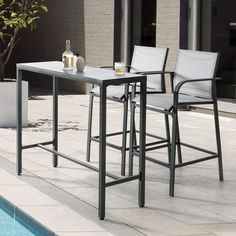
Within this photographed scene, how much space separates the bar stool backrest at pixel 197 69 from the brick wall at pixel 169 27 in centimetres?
430

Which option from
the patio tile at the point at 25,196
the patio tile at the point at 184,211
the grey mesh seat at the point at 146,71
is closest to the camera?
the patio tile at the point at 184,211

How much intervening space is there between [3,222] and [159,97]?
144 centimetres

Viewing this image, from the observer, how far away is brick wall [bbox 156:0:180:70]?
9430 millimetres

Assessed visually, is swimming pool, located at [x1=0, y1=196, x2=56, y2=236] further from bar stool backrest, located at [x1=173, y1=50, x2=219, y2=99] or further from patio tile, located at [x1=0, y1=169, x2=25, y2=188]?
bar stool backrest, located at [x1=173, y1=50, x2=219, y2=99]

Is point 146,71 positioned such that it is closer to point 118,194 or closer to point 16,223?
point 118,194

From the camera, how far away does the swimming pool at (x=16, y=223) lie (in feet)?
12.6

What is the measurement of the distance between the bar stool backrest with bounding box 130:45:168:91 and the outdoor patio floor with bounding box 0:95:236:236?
65 cm

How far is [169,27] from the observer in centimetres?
956

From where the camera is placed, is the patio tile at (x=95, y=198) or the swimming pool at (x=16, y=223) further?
the patio tile at (x=95, y=198)

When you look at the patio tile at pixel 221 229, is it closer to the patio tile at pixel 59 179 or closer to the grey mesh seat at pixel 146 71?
the patio tile at pixel 59 179

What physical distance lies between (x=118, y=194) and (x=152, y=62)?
140cm

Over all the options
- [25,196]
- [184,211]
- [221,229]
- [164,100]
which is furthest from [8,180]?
[221,229]

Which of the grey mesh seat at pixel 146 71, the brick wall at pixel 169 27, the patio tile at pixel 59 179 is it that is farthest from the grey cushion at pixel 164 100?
the brick wall at pixel 169 27

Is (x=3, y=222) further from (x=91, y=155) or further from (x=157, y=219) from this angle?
(x=91, y=155)
